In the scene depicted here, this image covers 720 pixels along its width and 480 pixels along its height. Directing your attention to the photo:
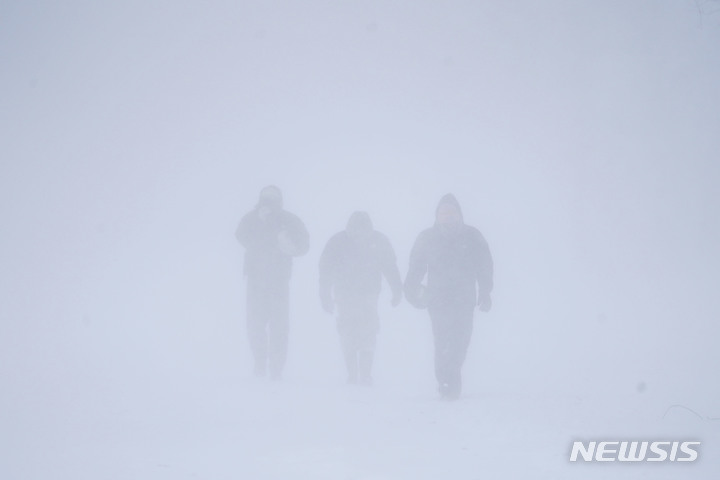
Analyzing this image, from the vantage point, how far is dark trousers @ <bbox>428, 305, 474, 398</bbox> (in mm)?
7055

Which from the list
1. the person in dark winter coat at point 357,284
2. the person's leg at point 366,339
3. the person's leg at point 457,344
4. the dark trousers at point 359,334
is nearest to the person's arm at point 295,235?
the person in dark winter coat at point 357,284

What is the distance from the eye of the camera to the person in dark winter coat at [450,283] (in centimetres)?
712

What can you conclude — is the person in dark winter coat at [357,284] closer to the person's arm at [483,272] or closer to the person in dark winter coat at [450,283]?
the person in dark winter coat at [450,283]

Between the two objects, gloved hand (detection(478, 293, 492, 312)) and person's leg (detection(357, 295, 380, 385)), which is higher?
gloved hand (detection(478, 293, 492, 312))

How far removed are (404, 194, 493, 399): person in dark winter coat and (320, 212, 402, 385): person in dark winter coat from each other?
1336 mm

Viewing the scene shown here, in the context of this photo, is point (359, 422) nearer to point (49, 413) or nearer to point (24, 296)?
point (49, 413)

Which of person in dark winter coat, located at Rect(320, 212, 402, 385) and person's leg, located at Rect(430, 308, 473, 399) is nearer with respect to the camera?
person's leg, located at Rect(430, 308, 473, 399)

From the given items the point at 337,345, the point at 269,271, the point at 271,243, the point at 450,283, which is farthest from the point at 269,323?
the point at 337,345

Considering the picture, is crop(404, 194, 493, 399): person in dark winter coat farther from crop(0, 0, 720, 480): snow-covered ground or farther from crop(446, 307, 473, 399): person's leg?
crop(0, 0, 720, 480): snow-covered ground

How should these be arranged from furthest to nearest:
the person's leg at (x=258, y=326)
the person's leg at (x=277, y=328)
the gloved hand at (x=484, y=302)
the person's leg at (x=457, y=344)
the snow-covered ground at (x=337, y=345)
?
1. the person's leg at (x=258, y=326)
2. the person's leg at (x=277, y=328)
3. the gloved hand at (x=484, y=302)
4. the person's leg at (x=457, y=344)
5. the snow-covered ground at (x=337, y=345)

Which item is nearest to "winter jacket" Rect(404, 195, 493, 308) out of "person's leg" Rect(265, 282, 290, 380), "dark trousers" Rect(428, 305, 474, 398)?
"dark trousers" Rect(428, 305, 474, 398)

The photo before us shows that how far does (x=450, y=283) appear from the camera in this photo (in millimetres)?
7285

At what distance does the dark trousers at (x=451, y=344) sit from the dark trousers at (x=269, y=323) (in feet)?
7.36

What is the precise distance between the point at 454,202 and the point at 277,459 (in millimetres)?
3676
